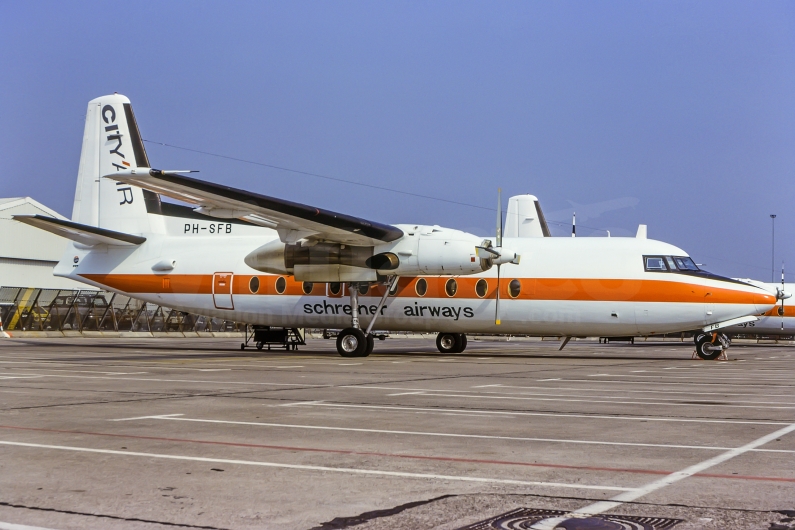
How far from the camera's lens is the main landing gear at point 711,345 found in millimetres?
25250

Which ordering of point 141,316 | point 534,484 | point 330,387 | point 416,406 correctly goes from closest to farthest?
point 534,484 < point 416,406 < point 330,387 < point 141,316

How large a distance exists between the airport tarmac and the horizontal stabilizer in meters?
12.1

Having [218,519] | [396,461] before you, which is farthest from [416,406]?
[218,519]

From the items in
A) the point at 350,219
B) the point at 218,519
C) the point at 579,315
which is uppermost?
the point at 350,219

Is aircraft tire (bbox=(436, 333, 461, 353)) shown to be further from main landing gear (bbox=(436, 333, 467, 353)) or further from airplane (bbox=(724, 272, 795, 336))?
airplane (bbox=(724, 272, 795, 336))

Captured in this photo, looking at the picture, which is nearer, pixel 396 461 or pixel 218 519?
pixel 218 519

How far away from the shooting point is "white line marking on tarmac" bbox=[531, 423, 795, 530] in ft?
16.4

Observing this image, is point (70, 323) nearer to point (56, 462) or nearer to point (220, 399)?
point (220, 399)

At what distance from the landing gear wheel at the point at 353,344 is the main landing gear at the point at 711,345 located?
33.7 feet

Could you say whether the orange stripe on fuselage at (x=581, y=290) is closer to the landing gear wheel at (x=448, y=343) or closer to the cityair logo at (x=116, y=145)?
the landing gear wheel at (x=448, y=343)

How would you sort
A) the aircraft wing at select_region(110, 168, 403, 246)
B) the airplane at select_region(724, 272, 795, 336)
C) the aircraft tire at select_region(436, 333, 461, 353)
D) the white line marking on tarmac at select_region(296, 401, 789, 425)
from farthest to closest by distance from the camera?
the airplane at select_region(724, 272, 795, 336) → the aircraft tire at select_region(436, 333, 461, 353) → the aircraft wing at select_region(110, 168, 403, 246) → the white line marking on tarmac at select_region(296, 401, 789, 425)

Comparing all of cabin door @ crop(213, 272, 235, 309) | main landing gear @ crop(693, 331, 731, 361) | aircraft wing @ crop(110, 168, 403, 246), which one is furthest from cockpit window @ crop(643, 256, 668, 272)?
cabin door @ crop(213, 272, 235, 309)

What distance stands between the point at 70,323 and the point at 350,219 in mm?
28041

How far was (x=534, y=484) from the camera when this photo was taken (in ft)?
19.8
